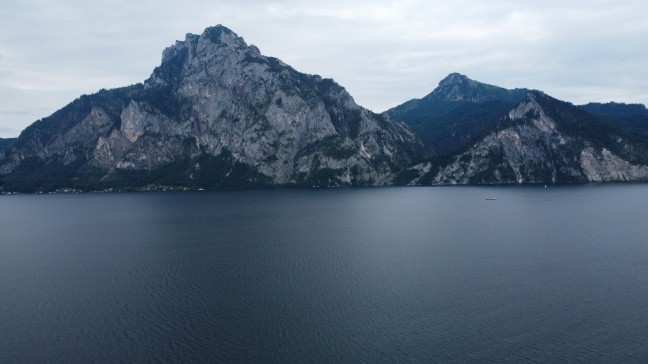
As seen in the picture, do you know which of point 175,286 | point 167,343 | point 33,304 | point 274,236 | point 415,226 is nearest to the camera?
point 167,343

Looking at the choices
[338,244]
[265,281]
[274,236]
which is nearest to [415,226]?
[338,244]

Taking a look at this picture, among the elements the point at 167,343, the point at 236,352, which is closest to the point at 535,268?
the point at 236,352

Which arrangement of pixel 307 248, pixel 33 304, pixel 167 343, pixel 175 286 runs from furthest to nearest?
pixel 307 248 < pixel 175 286 < pixel 33 304 < pixel 167 343

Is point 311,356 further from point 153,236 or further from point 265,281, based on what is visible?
point 153,236

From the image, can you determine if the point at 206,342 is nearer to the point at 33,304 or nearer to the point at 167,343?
the point at 167,343

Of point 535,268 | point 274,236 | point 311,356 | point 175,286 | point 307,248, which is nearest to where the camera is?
point 311,356

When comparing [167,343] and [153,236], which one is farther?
[153,236]
